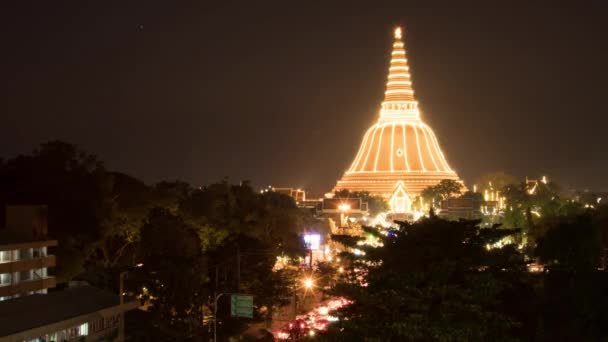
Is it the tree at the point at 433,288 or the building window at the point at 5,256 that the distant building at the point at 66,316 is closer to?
the building window at the point at 5,256

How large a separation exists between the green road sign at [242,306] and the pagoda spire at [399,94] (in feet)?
Result: 223

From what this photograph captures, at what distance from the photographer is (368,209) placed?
82.0 meters

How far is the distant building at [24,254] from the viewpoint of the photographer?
2938cm

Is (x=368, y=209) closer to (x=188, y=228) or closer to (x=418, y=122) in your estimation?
(x=418, y=122)

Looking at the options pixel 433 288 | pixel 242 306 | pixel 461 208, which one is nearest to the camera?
pixel 433 288

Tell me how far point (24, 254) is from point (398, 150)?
212 ft

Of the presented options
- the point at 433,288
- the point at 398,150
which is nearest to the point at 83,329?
the point at 433,288

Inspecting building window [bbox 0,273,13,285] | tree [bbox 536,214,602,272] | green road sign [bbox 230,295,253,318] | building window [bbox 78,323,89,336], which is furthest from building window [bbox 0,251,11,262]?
tree [bbox 536,214,602,272]

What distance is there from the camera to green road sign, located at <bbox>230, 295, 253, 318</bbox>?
2659cm

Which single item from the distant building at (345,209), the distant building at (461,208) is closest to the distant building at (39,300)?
the distant building at (345,209)

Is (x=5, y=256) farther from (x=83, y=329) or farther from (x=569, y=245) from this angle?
(x=569, y=245)

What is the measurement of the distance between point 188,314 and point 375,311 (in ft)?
40.3

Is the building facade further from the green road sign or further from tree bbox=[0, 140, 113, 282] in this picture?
the green road sign

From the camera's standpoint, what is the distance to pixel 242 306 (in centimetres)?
2683
